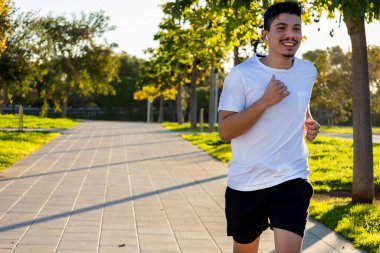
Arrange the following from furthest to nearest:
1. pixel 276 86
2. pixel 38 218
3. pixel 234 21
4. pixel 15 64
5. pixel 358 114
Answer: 1. pixel 15 64
2. pixel 234 21
3. pixel 358 114
4. pixel 38 218
5. pixel 276 86

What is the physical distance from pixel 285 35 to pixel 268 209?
986 millimetres

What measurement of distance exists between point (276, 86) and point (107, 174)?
32.9 ft

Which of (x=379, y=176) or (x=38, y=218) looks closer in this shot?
(x=38, y=218)

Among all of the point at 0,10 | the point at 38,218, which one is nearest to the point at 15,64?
the point at 0,10

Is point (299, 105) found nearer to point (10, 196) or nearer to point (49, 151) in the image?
point (10, 196)

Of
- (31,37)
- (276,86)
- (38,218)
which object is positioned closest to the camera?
(276,86)

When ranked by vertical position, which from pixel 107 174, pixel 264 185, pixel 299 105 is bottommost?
pixel 107 174

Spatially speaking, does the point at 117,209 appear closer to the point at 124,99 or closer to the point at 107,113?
the point at 124,99

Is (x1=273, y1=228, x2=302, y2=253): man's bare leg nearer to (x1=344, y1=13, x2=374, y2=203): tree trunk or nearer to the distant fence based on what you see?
(x1=344, y1=13, x2=374, y2=203): tree trunk

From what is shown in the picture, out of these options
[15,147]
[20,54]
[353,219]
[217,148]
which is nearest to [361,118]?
A: [353,219]

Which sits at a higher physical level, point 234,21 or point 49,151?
point 234,21

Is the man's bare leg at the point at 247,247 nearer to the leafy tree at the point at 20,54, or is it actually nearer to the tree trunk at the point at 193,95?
the leafy tree at the point at 20,54

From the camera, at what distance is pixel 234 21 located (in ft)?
37.0

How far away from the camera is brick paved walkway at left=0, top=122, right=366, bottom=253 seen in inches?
270
